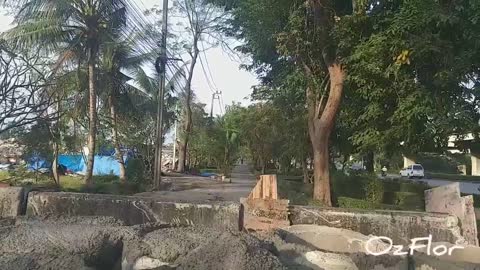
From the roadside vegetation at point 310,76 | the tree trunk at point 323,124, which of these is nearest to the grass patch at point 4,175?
the roadside vegetation at point 310,76

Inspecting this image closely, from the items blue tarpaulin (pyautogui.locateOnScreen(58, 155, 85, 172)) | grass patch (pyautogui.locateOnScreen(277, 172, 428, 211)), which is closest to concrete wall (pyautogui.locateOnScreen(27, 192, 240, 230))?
grass patch (pyautogui.locateOnScreen(277, 172, 428, 211))

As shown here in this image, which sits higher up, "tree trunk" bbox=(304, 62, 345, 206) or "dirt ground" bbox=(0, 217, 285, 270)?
"tree trunk" bbox=(304, 62, 345, 206)

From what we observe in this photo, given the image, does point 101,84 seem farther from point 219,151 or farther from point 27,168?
point 219,151

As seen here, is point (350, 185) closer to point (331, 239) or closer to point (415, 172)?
point (331, 239)

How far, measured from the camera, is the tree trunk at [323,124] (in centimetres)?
1236

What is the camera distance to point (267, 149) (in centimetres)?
3206

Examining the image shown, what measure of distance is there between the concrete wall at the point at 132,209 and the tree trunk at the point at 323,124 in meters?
6.80

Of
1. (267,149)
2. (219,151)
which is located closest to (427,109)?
(267,149)

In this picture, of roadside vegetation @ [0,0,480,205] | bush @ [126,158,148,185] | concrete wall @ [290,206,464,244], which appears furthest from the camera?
bush @ [126,158,148,185]

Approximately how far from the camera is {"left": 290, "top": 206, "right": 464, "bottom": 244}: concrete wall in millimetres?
5664

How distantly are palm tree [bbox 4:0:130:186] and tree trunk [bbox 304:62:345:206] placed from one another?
24.0ft

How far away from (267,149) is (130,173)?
12.2 meters

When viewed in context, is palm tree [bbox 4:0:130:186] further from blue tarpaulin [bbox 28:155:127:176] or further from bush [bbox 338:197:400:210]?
blue tarpaulin [bbox 28:155:127:176]

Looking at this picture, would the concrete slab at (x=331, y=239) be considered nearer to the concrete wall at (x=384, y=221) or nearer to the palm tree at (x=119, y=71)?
the concrete wall at (x=384, y=221)
